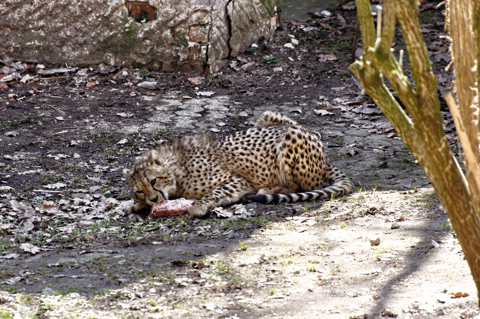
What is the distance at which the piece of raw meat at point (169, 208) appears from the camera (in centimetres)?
549

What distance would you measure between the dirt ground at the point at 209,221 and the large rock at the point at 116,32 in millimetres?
269

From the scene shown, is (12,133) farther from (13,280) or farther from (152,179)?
(13,280)

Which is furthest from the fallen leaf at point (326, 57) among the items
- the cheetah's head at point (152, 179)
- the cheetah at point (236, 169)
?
the cheetah's head at point (152, 179)

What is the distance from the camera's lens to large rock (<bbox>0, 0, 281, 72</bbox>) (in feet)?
29.1

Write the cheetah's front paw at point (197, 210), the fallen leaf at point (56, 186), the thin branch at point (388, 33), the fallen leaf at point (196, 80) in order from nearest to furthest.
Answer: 1. the thin branch at point (388, 33)
2. the cheetah's front paw at point (197, 210)
3. the fallen leaf at point (56, 186)
4. the fallen leaf at point (196, 80)

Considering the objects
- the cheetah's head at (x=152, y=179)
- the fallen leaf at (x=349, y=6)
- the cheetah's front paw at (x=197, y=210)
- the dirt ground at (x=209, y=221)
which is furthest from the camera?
the fallen leaf at (x=349, y=6)

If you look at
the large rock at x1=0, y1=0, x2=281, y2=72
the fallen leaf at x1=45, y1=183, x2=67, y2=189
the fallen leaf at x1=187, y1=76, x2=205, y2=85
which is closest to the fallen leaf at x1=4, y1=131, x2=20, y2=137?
the fallen leaf at x1=45, y1=183, x2=67, y2=189

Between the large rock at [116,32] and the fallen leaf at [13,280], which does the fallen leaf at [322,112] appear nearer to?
the large rock at [116,32]

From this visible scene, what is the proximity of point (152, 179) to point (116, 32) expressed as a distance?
414 cm

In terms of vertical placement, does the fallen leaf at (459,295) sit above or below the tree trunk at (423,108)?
below

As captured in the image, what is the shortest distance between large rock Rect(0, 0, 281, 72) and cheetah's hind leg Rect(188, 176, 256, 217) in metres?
3.72

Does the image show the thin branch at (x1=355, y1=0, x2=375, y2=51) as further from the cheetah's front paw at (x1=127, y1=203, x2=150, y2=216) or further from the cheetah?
the cheetah's front paw at (x1=127, y1=203, x2=150, y2=216)

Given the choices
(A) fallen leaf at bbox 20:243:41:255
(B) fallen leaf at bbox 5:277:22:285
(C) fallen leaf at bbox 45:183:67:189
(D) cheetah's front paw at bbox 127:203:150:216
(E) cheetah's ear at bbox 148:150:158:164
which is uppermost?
(E) cheetah's ear at bbox 148:150:158:164

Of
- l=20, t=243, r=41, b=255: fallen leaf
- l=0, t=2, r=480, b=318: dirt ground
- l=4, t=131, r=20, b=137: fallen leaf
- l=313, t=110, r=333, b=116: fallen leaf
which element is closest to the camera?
l=0, t=2, r=480, b=318: dirt ground
